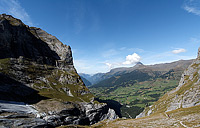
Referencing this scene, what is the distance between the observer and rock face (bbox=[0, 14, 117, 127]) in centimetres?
8096

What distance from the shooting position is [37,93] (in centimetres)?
12712

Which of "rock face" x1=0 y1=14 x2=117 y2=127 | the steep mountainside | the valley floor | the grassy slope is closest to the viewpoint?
the valley floor

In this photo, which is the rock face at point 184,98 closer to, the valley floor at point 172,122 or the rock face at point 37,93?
the valley floor at point 172,122

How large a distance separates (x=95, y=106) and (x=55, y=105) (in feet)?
182

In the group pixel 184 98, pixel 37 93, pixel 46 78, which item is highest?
pixel 46 78

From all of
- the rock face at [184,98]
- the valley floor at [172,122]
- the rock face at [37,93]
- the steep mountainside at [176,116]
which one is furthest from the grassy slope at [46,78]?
the rock face at [184,98]

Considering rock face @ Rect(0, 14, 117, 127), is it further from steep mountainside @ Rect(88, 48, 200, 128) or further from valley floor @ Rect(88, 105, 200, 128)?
valley floor @ Rect(88, 105, 200, 128)

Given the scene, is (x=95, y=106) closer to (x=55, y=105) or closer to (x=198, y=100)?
(x=55, y=105)

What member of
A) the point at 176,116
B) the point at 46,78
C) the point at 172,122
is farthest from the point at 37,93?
the point at 176,116

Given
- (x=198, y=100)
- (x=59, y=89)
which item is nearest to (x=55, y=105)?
(x=59, y=89)

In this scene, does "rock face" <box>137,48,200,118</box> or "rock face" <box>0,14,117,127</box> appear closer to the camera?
"rock face" <box>0,14,117,127</box>

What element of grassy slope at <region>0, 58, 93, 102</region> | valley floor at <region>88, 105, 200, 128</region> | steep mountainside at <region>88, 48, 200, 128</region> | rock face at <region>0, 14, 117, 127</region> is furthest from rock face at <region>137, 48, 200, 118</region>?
grassy slope at <region>0, 58, 93, 102</region>

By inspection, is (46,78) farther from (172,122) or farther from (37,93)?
(172,122)

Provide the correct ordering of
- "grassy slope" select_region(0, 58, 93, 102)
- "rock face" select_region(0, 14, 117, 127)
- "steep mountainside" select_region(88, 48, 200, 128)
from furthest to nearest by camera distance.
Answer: "grassy slope" select_region(0, 58, 93, 102) → "rock face" select_region(0, 14, 117, 127) → "steep mountainside" select_region(88, 48, 200, 128)
